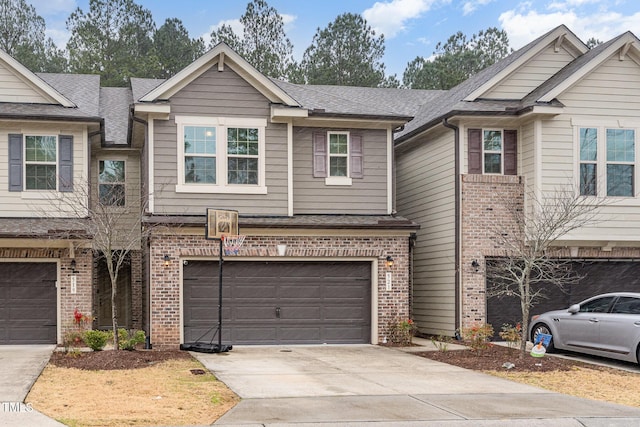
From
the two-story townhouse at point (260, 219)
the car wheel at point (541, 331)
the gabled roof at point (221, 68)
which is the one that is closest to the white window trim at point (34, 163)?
the two-story townhouse at point (260, 219)

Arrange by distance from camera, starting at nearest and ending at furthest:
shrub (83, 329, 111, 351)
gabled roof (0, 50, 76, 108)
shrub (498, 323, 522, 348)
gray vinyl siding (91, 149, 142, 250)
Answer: shrub (83, 329, 111, 351)
shrub (498, 323, 522, 348)
gabled roof (0, 50, 76, 108)
gray vinyl siding (91, 149, 142, 250)

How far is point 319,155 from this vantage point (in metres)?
20.7

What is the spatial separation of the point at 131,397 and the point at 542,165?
40.4 feet

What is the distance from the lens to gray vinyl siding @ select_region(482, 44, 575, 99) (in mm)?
21547

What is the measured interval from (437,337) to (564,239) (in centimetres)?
428

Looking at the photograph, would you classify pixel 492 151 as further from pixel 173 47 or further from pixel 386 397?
pixel 173 47

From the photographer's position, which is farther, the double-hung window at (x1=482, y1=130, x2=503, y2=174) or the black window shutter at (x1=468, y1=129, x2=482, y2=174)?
the double-hung window at (x1=482, y1=130, x2=503, y2=174)

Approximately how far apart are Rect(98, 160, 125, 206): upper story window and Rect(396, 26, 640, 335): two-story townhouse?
8.74 metres

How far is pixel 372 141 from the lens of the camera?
20891 millimetres

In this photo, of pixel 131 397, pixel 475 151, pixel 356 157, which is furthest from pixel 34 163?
pixel 475 151

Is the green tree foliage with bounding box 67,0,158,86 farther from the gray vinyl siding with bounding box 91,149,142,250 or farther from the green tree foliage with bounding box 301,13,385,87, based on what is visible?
the gray vinyl siding with bounding box 91,149,142,250

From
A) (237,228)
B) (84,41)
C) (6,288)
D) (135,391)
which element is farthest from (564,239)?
(84,41)

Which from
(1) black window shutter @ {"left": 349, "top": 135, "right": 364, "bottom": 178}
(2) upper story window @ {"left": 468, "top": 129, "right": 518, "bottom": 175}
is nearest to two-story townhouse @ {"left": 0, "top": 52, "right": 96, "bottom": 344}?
(1) black window shutter @ {"left": 349, "top": 135, "right": 364, "bottom": 178}

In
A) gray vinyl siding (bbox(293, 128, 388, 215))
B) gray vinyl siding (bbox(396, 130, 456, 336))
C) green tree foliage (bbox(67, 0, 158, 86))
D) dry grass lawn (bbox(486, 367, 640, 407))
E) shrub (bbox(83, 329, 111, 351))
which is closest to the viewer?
dry grass lawn (bbox(486, 367, 640, 407))
